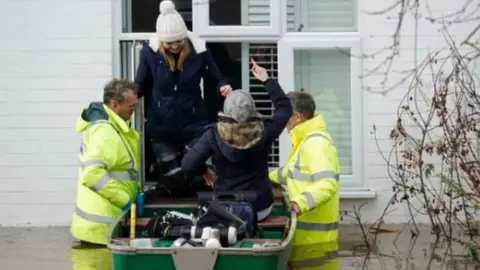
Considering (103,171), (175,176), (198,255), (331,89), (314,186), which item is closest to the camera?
(198,255)

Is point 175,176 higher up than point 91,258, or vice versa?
point 175,176

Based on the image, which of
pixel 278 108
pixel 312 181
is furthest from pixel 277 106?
pixel 312 181

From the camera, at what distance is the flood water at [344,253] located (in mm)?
8953

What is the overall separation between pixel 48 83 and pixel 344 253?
3.75 metres

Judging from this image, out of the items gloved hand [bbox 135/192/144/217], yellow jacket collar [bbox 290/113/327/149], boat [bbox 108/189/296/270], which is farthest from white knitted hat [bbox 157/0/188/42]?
boat [bbox 108/189/296/270]

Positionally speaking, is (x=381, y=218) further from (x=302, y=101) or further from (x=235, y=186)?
(x=235, y=186)

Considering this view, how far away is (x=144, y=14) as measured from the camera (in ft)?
37.7

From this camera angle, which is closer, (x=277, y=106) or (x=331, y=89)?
(x=277, y=106)

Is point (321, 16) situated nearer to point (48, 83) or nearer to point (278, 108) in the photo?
point (48, 83)

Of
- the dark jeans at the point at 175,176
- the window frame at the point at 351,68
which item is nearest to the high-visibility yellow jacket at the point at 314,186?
the dark jeans at the point at 175,176

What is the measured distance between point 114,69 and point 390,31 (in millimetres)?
2918

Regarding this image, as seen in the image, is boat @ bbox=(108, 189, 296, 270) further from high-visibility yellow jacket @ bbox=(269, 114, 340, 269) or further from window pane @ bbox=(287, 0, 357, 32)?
window pane @ bbox=(287, 0, 357, 32)

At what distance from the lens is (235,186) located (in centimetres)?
779

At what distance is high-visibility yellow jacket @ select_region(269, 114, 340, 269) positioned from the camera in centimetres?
827
